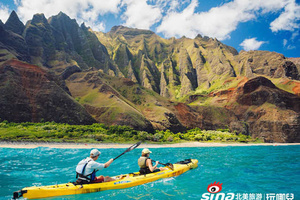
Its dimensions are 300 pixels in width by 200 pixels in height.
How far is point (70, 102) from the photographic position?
6141 cm

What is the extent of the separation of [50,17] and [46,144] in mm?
151084

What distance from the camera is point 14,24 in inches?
4552

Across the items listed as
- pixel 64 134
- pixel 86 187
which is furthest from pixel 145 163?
pixel 64 134

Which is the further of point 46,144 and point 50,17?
point 50,17

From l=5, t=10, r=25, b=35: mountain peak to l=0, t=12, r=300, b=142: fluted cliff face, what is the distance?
503 mm

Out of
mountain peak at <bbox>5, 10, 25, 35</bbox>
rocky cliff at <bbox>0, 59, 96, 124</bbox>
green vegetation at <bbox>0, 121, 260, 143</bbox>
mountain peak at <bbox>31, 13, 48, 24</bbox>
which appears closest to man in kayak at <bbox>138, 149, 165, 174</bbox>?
green vegetation at <bbox>0, 121, 260, 143</bbox>

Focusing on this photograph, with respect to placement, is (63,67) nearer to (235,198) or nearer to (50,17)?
(50,17)

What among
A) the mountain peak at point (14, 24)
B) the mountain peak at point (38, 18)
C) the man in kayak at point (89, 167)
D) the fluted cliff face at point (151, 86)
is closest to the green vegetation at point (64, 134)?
the fluted cliff face at point (151, 86)

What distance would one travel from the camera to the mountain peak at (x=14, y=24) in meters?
113

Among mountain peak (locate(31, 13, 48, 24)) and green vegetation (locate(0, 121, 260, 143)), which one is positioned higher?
mountain peak (locate(31, 13, 48, 24))

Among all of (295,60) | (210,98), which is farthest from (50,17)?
(295,60)

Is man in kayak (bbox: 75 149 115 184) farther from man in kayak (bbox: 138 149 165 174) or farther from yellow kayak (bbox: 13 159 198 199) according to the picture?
man in kayak (bbox: 138 149 165 174)

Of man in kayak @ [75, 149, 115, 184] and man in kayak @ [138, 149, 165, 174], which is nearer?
man in kayak @ [75, 149, 115, 184]

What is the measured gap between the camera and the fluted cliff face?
235ft
